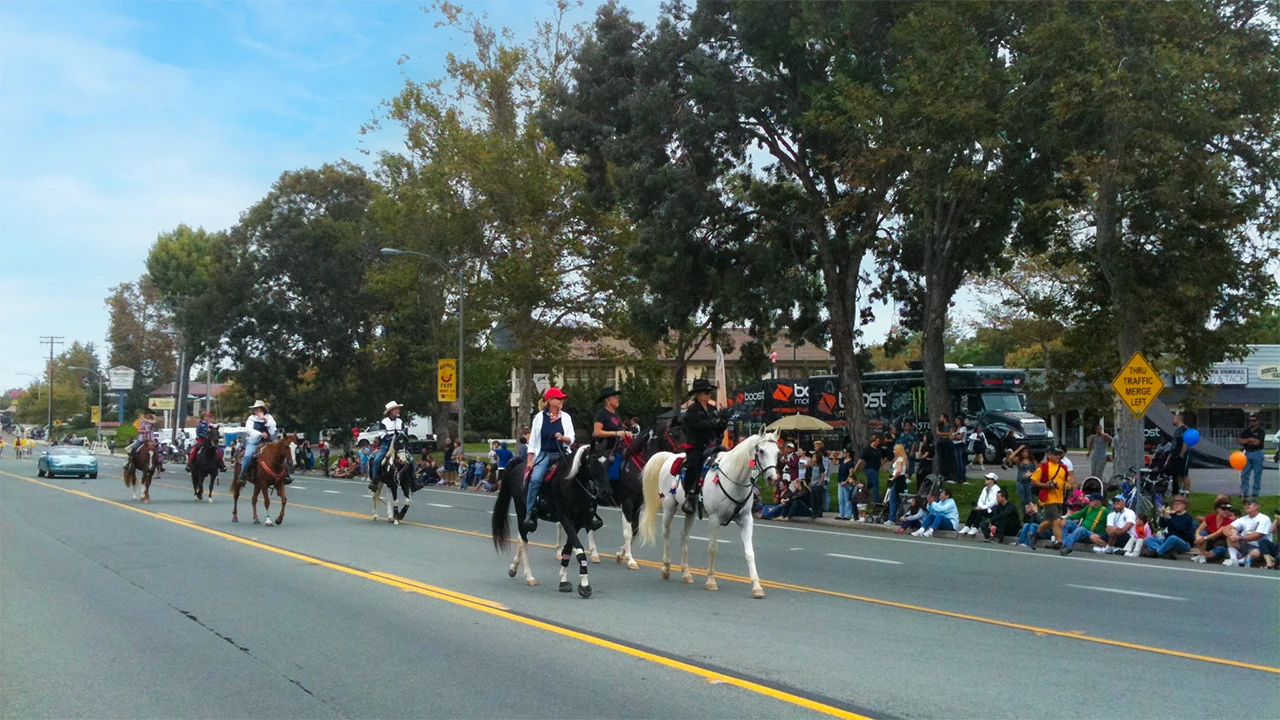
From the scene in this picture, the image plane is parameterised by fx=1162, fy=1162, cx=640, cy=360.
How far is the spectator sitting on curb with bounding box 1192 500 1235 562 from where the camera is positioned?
1730 cm

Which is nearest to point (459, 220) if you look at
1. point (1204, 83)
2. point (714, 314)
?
point (714, 314)

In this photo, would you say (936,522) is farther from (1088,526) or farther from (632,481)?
(632,481)

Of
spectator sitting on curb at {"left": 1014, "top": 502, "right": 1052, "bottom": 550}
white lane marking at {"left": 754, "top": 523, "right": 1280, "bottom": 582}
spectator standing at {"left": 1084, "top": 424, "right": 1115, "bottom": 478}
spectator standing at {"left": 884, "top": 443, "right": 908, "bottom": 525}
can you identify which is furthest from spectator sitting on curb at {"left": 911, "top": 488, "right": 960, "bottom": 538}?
spectator standing at {"left": 1084, "top": 424, "right": 1115, "bottom": 478}

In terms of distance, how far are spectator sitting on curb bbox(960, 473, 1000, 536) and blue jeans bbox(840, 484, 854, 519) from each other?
390cm

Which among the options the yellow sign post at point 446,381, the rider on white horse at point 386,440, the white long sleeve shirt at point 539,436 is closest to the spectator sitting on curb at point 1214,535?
the white long sleeve shirt at point 539,436

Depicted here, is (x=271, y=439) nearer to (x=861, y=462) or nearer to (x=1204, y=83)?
(x=861, y=462)

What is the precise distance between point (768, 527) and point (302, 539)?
9675mm

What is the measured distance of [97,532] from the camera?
20.1 metres

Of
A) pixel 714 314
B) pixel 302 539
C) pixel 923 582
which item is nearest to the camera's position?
pixel 923 582

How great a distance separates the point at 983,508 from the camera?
69.7 feet

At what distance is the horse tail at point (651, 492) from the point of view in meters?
13.9

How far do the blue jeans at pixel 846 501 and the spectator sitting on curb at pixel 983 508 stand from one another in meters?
3.90

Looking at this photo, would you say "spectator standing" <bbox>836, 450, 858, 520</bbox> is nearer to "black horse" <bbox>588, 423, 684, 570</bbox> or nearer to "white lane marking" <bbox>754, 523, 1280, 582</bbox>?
"white lane marking" <bbox>754, 523, 1280, 582</bbox>

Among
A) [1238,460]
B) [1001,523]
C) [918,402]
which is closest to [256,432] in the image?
[1001,523]
